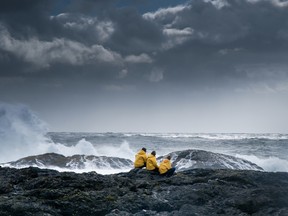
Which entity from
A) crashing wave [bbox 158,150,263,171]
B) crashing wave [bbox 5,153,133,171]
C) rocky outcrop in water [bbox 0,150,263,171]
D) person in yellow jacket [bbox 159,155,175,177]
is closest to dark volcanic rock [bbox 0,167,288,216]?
person in yellow jacket [bbox 159,155,175,177]

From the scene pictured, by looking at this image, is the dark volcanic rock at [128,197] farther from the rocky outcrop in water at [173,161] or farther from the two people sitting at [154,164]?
the rocky outcrop in water at [173,161]

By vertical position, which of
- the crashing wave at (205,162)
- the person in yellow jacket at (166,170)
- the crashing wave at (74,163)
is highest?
the person in yellow jacket at (166,170)

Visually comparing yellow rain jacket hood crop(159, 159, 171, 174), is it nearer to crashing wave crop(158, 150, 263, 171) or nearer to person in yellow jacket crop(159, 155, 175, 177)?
person in yellow jacket crop(159, 155, 175, 177)

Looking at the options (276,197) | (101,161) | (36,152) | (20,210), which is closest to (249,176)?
(276,197)

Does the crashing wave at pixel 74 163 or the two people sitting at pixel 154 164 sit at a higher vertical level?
the two people sitting at pixel 154 164

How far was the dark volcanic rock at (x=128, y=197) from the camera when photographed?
835 cm

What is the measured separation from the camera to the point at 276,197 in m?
9.06

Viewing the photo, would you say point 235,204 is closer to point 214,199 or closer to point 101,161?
point 214,199

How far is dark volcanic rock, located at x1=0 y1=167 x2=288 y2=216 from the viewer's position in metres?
8.35

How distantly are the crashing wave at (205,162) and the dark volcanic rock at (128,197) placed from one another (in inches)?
433

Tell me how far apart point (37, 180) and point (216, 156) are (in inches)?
576

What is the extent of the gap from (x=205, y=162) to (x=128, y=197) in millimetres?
13877

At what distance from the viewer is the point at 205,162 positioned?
73.1 feet

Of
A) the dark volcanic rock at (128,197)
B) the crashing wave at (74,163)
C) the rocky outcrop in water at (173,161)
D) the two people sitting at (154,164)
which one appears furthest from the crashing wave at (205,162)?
the dark volcanic rock at (128,197)
